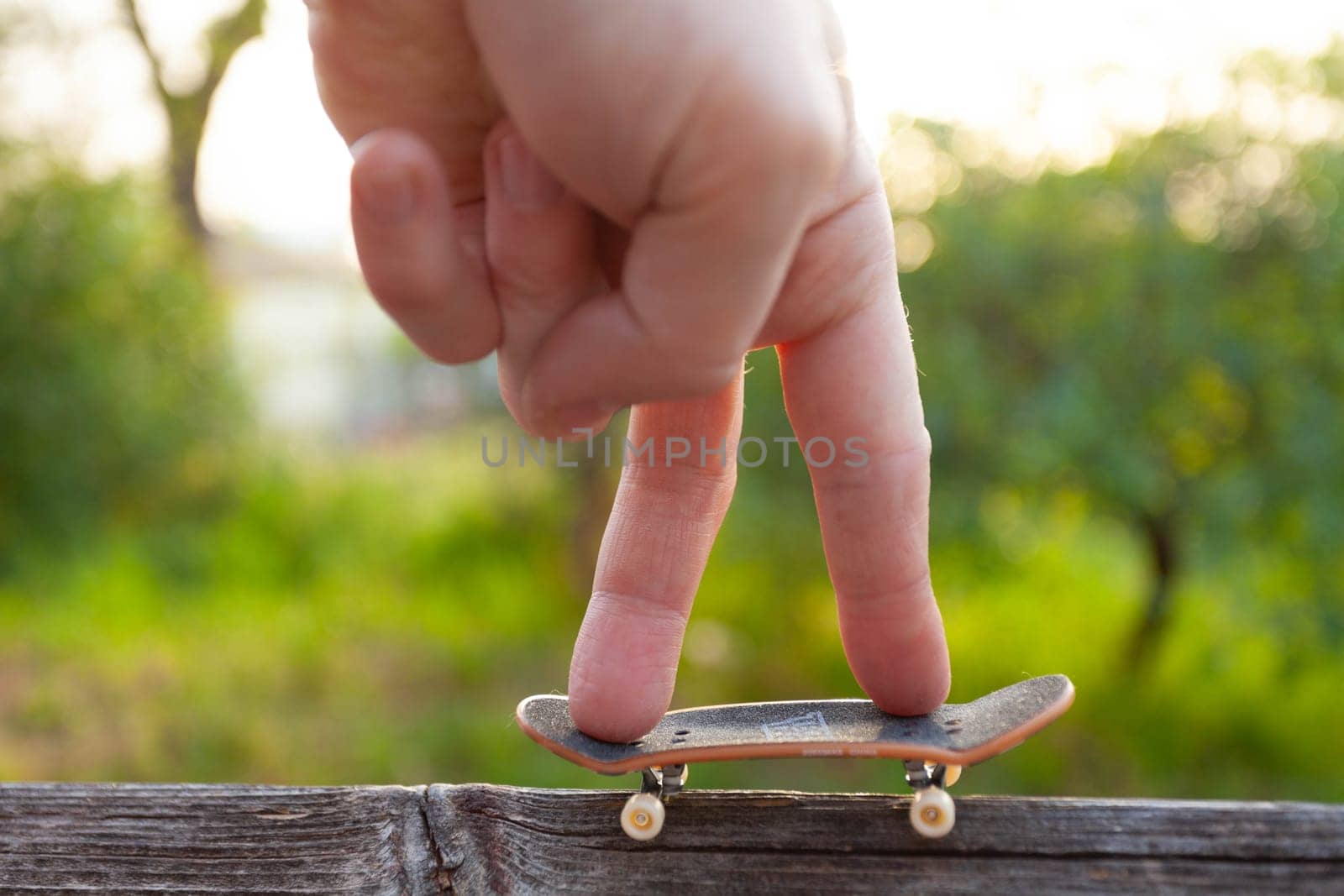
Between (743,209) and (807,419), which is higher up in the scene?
(743,209)

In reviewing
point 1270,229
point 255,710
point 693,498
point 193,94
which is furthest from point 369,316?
point 693,498

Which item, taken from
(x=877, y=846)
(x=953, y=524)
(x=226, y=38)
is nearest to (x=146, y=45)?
(x=226, y=38)

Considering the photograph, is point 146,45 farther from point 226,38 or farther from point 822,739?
point 822,739

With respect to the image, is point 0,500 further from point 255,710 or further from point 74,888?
point 74,888

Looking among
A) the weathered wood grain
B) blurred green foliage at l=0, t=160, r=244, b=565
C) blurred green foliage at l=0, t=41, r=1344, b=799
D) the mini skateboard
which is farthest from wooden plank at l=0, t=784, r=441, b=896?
blurred green foliage at l=0, t=160, r=244, b=565

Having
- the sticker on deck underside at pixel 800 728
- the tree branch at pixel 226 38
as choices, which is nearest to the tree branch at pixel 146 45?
the tree branch at pixel 226 38

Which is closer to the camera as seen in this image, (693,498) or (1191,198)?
(693,498)

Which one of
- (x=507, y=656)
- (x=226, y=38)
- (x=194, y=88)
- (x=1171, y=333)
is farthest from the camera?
(x=194, y=88)

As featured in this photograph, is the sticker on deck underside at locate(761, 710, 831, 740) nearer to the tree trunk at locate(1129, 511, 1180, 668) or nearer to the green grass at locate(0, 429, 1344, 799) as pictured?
the green grass at locate(0, 429, 1344, 799)
